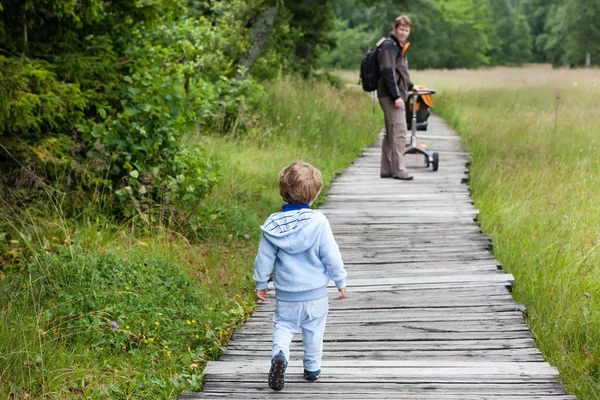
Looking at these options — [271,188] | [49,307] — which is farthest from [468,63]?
[49,307]

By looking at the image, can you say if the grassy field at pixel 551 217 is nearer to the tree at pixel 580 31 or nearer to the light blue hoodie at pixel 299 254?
the light blue hoodie at pixel 299 254

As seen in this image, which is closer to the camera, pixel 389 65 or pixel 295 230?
pixel 295 230

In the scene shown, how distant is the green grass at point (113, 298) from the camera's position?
12.8 ft

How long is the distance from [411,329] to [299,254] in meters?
1.28

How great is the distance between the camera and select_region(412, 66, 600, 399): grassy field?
464cm

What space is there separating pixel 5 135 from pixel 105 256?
1727 mm

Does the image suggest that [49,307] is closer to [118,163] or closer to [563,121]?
[118,163]

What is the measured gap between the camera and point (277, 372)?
146 inches

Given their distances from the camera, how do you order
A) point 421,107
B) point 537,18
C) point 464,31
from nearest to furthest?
1. point 421,107
2. point 464,31
3. point 537,18

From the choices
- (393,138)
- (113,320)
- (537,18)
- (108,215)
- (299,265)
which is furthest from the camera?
(537,18)

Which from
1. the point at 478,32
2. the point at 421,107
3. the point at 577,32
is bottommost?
the point at 421,107

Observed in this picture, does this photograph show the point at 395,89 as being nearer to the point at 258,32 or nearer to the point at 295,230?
the point at 295,230

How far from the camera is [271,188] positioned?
29.6ft

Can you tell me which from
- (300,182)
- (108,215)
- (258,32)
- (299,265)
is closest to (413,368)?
(299,265)
